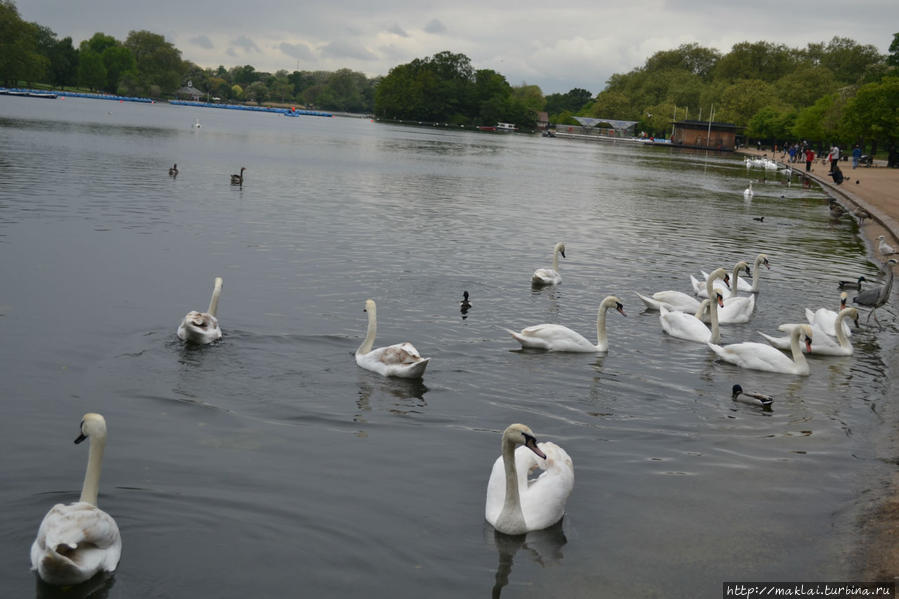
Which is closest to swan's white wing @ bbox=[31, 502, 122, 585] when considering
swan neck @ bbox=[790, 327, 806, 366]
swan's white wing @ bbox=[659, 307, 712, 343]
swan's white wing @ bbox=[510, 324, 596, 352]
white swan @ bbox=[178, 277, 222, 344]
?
white swan @ bbox=[178, 277, 222, 344]

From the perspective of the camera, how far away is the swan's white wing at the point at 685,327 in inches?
559

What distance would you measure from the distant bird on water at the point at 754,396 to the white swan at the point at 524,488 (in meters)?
4.06

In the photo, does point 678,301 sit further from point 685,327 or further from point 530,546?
point 530,546

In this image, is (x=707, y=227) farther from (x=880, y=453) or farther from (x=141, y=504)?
(x=141, y=504)

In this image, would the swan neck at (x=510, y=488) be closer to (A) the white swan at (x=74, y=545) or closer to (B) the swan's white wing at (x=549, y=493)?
(B) the swan's white wing at (x=549, y=493)

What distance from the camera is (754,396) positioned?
11055 mm

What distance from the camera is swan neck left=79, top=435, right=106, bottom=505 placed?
6.71 metres

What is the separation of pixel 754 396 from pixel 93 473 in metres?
7.70

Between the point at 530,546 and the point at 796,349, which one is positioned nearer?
the point at 530,546

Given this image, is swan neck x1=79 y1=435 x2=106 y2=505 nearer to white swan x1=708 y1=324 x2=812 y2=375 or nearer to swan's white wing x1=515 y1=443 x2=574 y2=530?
swan's white wing x1=515 y1=443 x2=574 y2=530

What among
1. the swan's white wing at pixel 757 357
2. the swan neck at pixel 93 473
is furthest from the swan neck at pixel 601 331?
the swan neck at pixel 93 473

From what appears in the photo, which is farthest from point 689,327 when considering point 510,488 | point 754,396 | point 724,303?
point 510,488

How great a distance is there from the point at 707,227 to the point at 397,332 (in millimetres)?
19692

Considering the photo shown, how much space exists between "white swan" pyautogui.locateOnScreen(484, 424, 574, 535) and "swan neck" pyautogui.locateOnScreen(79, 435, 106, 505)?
10.3 ft
